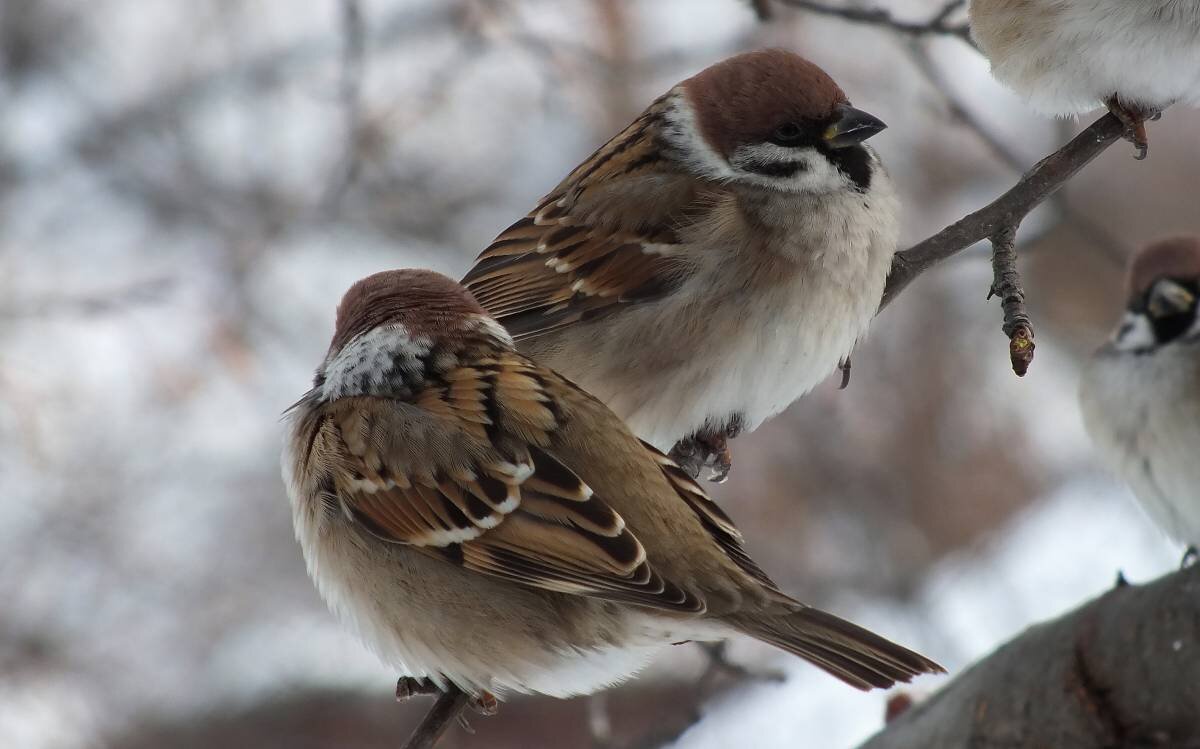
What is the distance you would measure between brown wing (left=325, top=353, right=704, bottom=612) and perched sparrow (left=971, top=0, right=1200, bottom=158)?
50.8 inches

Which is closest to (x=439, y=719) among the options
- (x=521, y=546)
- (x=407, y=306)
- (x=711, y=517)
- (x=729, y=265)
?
(x=521, y=546)

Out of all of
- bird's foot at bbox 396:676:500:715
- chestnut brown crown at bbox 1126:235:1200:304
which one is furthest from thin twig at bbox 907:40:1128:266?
bird's foot at bbox 396:676:500:715

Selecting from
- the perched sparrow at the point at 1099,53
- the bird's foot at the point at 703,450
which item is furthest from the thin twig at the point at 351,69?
the perched sparrow at the point at 1099,53

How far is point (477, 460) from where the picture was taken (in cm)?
270

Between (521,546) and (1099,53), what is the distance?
1.59 m

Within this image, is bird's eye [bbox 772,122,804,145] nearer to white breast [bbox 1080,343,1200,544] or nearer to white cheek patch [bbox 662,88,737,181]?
white cheek patch [bbox 662,88,737,181]

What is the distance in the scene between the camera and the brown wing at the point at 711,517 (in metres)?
2.64

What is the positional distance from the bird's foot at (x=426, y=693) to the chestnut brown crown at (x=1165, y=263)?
7.87 feet

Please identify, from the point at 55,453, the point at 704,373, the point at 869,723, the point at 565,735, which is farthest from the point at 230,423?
the point at 704,373

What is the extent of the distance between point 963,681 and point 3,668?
497 centimetres

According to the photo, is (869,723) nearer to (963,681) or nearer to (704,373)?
(704,373)

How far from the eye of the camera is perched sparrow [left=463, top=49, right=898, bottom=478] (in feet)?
10.9

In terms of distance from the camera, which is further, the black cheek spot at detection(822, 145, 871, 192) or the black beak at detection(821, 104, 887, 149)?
the black cheek spot at detection(822, 145, 871, 192)

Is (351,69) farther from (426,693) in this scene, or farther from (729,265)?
(426,693)
